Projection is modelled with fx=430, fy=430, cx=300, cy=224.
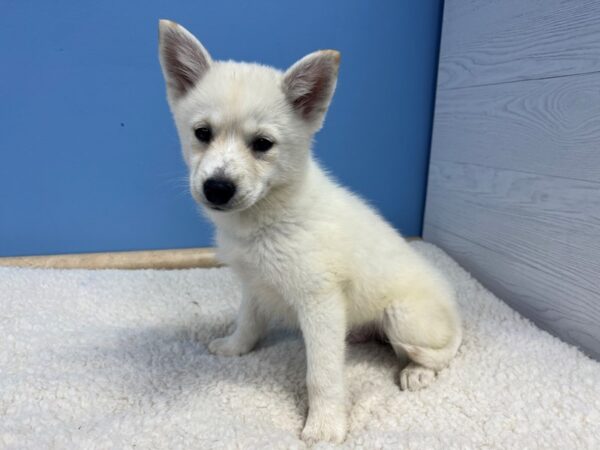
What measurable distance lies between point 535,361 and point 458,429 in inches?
20.4

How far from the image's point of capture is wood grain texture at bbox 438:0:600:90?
1.71 metres

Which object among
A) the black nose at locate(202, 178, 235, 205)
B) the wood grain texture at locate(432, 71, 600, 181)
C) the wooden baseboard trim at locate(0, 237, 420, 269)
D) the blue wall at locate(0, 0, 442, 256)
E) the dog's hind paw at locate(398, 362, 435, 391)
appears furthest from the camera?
the wooden baseboard trim at locate(0, 237, 420, 269)

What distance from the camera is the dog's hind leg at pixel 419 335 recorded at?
1.58 metres

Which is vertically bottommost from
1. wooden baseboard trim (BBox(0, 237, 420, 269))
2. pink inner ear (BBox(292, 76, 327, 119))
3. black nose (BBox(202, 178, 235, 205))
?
wooden baseboard trim (BBox(0, 237, 420, 269))

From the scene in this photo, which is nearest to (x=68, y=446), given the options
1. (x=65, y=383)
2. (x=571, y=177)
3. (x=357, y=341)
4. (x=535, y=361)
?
(x=65, y=383)

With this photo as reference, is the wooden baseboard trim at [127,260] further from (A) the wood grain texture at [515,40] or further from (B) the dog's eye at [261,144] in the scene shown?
(A) the wood grain texture at [515,40]

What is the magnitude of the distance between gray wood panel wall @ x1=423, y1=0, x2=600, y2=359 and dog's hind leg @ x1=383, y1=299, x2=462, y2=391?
62 centimetres

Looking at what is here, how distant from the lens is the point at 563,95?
1.80 meters

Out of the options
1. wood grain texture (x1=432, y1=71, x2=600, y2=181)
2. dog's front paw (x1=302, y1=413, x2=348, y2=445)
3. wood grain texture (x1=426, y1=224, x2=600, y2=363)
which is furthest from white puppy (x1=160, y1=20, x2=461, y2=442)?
wood grain texture (x1=432, y1=71, x2=600, y2=181)

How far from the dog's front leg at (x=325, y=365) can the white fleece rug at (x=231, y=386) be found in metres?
0.07

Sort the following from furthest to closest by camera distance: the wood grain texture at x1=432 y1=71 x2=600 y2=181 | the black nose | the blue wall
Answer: the blue wall → the wood grain texture at x1=432 y1=71 x2=600 y2=181 → the black nose

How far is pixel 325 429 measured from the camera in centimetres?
135

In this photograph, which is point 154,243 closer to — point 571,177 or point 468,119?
point 468,119

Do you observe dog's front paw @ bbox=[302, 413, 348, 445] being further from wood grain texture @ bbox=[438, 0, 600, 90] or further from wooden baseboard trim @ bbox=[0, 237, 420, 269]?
wood grain texture @ bbox=[438, 0, 600, 90]
